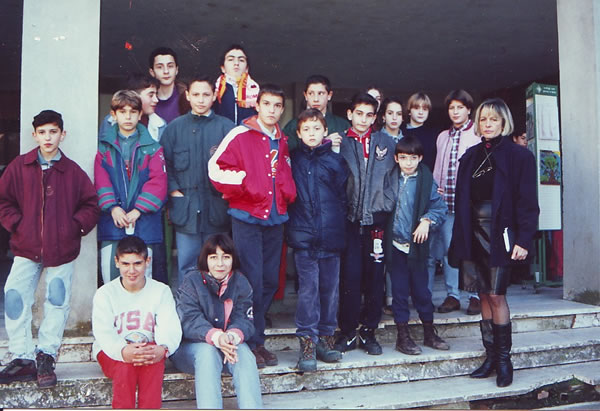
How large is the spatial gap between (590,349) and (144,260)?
3111 millimetres

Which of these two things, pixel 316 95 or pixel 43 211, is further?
pixel 316 95

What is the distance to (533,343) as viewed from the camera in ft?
12.3

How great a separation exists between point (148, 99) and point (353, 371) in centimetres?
216

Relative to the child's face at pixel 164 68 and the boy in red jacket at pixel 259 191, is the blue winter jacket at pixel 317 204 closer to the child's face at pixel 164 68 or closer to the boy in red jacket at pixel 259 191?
the boy in red jacket at pixel 259 191

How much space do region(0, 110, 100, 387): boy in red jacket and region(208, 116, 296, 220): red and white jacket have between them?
0.78 m

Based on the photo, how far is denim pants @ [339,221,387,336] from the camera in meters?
3.44

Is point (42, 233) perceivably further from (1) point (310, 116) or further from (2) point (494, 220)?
(2) point (494, 220)

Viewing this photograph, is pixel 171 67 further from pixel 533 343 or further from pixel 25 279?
pixel 533 343

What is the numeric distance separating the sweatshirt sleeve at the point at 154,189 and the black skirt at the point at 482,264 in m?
1.88

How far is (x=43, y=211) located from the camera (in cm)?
303

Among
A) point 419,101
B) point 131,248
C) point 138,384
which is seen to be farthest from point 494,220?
point 138,384

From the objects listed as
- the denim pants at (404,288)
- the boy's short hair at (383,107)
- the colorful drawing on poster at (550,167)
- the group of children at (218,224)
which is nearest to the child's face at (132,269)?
the group of children at (218,224)

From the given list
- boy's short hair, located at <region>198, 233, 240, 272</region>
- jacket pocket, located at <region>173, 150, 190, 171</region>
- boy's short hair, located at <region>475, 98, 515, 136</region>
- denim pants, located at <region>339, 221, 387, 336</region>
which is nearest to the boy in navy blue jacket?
denim pants, located at <region>339, 221, 387, 336</region>

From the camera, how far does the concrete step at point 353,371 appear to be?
2938 mm
